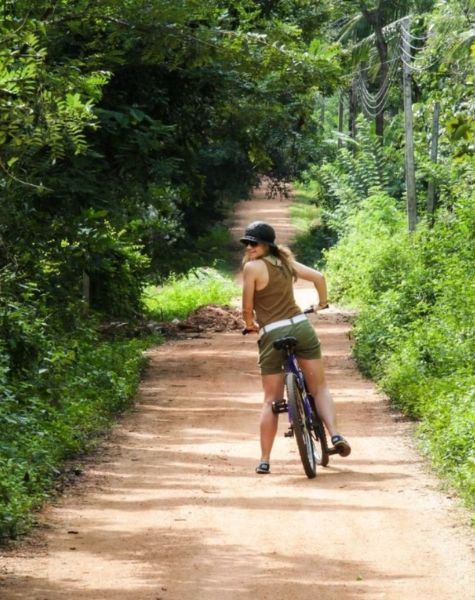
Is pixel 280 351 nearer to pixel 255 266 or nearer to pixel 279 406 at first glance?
pixel 279 406

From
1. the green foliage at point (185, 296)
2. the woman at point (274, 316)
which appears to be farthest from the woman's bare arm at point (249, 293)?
the green foliage at point (185, 296)

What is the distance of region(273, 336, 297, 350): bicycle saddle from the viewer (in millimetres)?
10391

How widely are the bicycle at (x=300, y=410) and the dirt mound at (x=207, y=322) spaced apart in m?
16.1

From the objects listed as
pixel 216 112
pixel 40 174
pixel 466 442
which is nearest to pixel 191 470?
pixel 466 442

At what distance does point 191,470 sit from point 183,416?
376cm

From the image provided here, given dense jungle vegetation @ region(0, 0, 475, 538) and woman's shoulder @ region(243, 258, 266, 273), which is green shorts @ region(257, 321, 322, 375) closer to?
woman's shoulder @ region(243, 258, 266, 273)

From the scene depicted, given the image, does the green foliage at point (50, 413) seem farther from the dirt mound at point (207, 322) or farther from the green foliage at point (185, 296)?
the green foliage at point (185, 296)

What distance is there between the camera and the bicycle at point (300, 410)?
10.3 metres

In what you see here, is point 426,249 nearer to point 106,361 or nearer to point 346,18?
point 106,361

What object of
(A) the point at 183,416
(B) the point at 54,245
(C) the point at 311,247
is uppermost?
→ (B) the point at 54,245

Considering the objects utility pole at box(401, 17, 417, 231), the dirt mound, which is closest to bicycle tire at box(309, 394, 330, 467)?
the dirt mound

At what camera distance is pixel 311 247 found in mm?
53531

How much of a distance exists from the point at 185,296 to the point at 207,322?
23.0 ft

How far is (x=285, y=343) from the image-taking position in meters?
10.4
